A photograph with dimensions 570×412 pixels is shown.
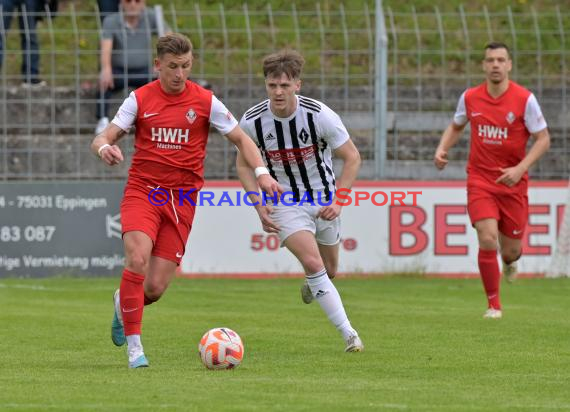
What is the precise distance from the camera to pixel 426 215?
17062mm

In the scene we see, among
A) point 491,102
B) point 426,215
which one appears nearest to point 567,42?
point 426,215

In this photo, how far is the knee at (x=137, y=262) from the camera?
8.50 metres

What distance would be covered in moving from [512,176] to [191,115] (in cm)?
396

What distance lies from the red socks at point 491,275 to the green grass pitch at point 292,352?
0.22 meters

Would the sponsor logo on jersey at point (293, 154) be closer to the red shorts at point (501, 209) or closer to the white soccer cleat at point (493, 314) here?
the red shorts at point (501, 209)

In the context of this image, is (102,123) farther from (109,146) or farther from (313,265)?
(109,146)

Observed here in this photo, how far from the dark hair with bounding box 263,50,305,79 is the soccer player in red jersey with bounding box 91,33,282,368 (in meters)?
0.48

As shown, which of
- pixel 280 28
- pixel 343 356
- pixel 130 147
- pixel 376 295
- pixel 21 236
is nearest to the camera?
pixel 343 356

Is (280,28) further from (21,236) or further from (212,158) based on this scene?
(21,236)

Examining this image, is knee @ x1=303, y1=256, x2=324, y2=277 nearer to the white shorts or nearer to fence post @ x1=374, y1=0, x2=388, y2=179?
the white shorts

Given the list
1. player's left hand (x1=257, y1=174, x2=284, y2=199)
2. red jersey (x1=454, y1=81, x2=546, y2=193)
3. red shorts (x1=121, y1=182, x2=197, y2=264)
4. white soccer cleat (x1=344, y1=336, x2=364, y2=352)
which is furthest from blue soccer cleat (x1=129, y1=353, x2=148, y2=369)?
red jersey (x1=454, y1=81, x2=546, y2=193)

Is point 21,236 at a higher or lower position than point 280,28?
lower

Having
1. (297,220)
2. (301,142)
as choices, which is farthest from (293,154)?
(297,220)

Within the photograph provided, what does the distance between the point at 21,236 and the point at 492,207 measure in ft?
23.1
